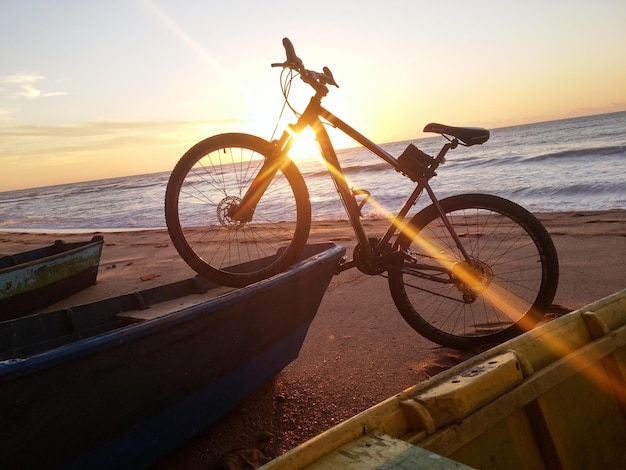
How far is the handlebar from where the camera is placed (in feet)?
10.3

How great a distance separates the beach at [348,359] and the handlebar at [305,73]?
201cm

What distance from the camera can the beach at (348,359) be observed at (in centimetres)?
273

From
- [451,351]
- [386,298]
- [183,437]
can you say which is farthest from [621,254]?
[183,437]

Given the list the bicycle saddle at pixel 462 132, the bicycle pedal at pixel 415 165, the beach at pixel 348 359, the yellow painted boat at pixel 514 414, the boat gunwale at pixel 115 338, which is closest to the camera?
the yellow painted boat at pixel 514 414

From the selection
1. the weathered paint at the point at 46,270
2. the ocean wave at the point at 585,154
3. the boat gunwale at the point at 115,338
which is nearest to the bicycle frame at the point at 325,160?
the boat gunwale at the point at 115,338

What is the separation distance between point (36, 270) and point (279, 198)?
53.4ft

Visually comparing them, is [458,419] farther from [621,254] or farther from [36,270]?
[36,270]

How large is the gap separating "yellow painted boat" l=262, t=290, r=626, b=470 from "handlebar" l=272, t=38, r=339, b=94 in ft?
6.65

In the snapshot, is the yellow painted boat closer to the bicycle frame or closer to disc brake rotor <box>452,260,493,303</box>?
disc brake rotor <box>452,260,493,303</box>

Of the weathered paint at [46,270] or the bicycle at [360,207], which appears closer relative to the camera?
the bicycle at [360,207]

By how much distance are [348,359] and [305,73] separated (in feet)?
6.97

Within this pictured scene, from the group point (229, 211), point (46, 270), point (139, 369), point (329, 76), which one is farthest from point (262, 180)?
point (46, 270)

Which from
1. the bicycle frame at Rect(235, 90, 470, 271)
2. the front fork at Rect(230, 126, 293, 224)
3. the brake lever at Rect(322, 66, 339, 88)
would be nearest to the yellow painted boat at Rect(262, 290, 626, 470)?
the bicycle frame at Rect(235, 90, 470, 271)

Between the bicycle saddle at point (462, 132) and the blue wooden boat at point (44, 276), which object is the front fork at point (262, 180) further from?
the blue wooden boat at point (44, 276)
